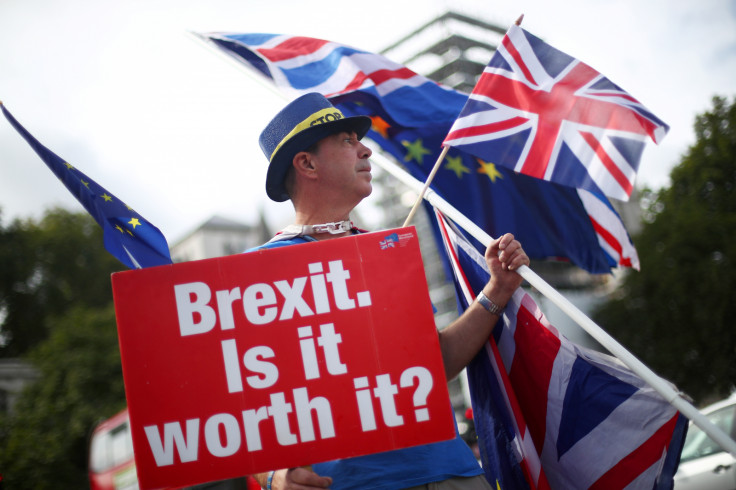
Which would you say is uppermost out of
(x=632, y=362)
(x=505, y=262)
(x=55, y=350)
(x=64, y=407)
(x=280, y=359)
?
(x=505, y=262)

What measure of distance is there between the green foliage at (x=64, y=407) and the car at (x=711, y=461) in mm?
20555

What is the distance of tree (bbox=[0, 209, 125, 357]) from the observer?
1393 inches

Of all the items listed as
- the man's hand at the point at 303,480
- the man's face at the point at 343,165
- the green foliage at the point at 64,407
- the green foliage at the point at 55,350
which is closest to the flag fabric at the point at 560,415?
the man's face at the point at 343,165

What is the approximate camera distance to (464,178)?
13.5 ft

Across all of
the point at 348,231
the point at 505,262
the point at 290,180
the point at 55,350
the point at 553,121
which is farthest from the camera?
the point at 55,350

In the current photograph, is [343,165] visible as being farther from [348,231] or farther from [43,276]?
[43,276]

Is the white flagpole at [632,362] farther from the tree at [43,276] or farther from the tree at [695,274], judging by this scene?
the tree at [43,276]

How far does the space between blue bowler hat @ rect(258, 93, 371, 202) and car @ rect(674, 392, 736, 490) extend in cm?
576

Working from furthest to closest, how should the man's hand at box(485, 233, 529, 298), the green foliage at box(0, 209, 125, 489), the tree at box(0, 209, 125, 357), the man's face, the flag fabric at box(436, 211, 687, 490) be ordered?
the tree at box(0, 209, 125, 357) → the green foliage at box(0, 209, 125, 489) → the man's face → the flag fabric at box(436, 211, 687, 490) → the man's hand at box(485, 233, 529, 298)

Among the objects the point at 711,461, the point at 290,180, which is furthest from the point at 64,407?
the point at 290,180

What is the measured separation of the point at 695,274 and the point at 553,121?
25.4 meters

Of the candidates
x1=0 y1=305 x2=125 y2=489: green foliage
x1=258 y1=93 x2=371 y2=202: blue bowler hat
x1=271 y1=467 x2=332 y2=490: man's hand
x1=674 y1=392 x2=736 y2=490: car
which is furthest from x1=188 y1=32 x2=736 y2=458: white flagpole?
x1=0 y1=305 x2=125 y2=489: green foliage

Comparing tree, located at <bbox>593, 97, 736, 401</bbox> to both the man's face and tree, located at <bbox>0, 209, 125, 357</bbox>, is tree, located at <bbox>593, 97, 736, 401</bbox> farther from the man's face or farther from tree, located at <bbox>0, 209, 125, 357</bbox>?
tree, located at <bbox>0, 209, 125, 357</bbox>

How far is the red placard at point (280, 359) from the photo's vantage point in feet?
6.66
